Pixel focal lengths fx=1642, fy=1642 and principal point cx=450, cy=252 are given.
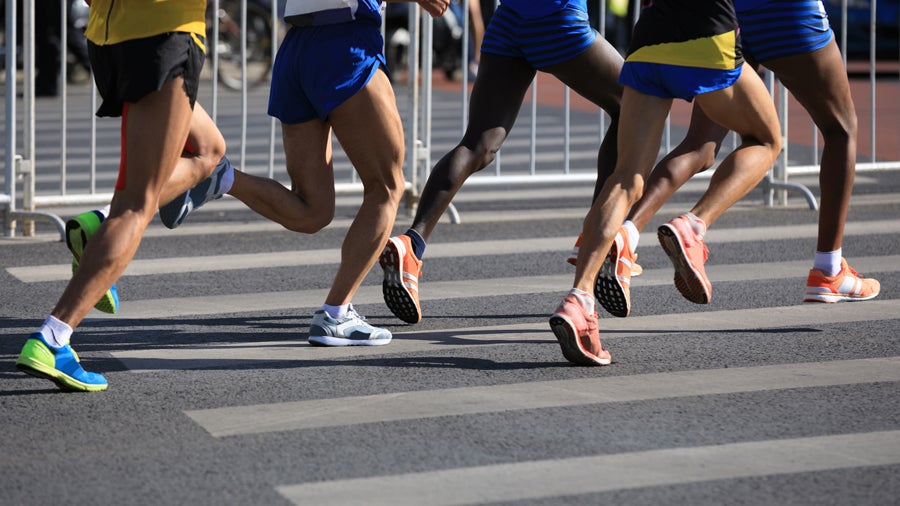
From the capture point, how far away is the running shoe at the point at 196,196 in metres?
5.34

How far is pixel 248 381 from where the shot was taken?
4.84 meters

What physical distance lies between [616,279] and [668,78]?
703 millimetres

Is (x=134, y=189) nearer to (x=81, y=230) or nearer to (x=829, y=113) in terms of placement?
(x=81, y=230)

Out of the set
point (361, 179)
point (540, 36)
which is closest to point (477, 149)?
point (540, 36)

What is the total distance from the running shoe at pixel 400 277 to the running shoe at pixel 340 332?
290 millimetres

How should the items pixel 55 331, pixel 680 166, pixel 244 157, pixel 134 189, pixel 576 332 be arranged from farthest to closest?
pixel 244 157 < pixel 680 166 < pixel 576 332 < pixel 134 189 < pixel 55 331

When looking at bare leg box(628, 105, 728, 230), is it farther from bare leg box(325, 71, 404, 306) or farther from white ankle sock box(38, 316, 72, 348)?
white ankle sock box(38, 316, 72, 348)

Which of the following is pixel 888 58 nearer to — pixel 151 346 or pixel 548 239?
pixel 548 239

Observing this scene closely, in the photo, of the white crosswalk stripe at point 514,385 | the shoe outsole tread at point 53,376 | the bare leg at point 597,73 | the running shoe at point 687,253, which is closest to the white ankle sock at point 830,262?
the white crosswalk stripe at point 514,385

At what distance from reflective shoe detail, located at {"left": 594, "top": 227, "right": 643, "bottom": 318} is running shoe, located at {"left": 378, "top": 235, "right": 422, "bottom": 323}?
25.1 inches

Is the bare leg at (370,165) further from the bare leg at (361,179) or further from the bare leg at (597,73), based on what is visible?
the bare leg at (597,73)

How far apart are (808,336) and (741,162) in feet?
2.19

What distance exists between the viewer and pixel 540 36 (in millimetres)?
5965

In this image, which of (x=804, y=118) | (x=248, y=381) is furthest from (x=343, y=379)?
(x=804, y=118)
